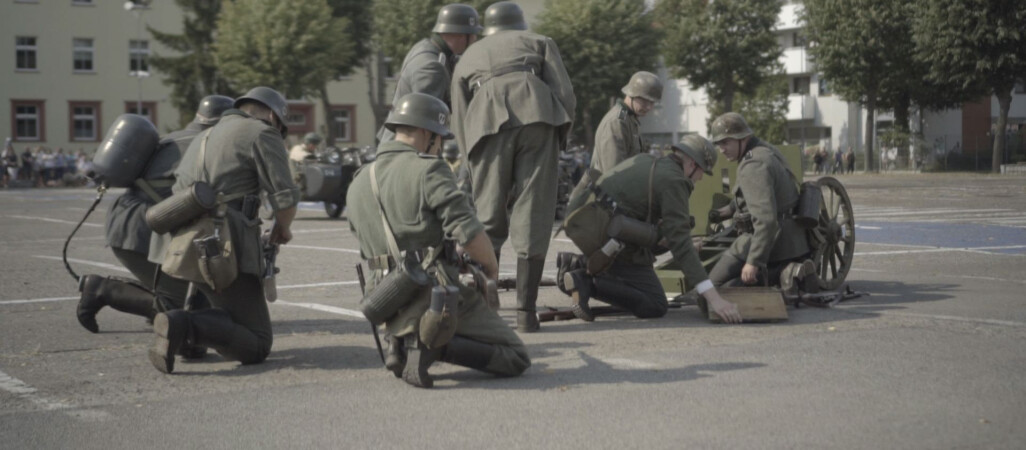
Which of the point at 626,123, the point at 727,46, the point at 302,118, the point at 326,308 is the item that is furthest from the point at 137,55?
the point at 626,123

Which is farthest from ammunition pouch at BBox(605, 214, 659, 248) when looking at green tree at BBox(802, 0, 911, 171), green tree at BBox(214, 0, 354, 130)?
green tree at BBox(802, 0, 911, 171)

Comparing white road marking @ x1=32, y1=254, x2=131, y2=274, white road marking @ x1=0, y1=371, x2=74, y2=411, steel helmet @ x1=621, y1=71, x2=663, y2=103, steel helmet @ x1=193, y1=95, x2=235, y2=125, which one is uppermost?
steel helmet @ x1=621, y1=71, x2=663, y2=103

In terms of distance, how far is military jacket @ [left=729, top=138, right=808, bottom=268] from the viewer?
8.29 meters

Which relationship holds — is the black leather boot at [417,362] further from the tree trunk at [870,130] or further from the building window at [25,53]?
the building window at [25,53]

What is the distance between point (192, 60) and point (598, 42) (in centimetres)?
1871

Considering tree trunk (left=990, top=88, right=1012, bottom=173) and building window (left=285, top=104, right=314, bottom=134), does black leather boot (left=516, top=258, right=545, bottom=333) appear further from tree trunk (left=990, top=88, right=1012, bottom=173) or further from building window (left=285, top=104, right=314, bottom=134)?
building window (left=285, top=104, right=314, bottom=134)

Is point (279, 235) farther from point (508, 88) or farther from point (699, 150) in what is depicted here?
point (699, 150)

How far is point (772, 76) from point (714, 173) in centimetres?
5710

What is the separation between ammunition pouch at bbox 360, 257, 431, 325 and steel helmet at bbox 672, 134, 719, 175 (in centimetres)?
296

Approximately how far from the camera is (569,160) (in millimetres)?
24953

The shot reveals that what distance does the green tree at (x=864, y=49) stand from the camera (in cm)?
5359

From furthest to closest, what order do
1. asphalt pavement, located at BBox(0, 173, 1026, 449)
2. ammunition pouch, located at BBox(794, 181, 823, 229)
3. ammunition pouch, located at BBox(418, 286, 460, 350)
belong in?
ammunition pouch, located at BBox(794, 181, 823, 229) < ammunition pouch, located at BBox(418, 286, 460, 350) < asphalt pavement, located at BBox(0, 173, 1026, 449)

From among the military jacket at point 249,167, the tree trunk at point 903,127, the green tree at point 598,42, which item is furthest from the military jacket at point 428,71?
the green tree at point 598,42

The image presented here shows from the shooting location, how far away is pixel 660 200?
7848mm
